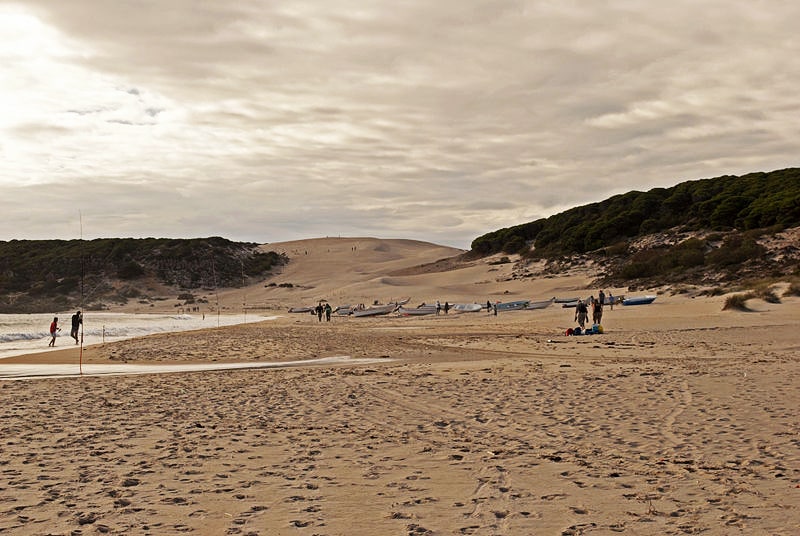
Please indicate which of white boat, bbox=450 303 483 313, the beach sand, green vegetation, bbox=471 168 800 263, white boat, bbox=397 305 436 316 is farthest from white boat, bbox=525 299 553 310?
the beach sand

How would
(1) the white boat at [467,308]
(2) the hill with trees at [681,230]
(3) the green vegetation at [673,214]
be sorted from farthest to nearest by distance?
1. (3) the green vegetation at [673,214]
2. (2) the hill with trees at [681,230]
3. (1) the white boat at [467,308]

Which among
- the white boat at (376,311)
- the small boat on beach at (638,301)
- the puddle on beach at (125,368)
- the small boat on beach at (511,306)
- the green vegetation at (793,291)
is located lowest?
the puddle on beach at (125,368)

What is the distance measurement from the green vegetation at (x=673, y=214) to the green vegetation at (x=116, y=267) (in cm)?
3885

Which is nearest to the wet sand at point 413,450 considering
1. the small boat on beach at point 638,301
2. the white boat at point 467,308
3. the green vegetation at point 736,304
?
the green vegetation at point 736,304

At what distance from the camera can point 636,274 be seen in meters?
51.5

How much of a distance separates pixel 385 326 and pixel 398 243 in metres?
113

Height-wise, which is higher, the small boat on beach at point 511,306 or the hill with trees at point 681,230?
the hill with trees at point 681,230

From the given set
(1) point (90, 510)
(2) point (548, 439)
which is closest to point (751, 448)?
(2) point (548, 439)

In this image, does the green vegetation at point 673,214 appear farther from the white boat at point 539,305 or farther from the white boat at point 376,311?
the white boat at point 376,311

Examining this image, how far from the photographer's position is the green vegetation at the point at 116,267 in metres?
86.2

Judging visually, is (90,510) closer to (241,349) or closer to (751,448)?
(751,448)

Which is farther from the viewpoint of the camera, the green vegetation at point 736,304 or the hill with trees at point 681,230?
the hill with trees at point 681,230

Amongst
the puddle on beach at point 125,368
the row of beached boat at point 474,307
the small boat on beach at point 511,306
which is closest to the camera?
the puddle on beach at point 125,368

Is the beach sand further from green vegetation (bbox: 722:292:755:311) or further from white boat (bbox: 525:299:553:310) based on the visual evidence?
white boat (bbox: 525:299:553:310)
